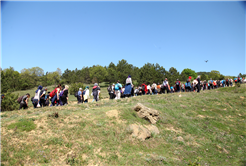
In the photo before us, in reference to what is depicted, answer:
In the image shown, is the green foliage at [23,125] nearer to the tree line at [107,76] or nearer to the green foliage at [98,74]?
the tree line at [107,76]

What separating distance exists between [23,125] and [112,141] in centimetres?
371

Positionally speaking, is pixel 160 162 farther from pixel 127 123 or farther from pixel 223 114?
pixel 223 114

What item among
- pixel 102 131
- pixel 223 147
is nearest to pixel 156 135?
pixel 102 131

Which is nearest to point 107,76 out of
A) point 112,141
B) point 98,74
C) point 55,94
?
point 98,74

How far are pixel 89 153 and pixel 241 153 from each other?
7.91 meters

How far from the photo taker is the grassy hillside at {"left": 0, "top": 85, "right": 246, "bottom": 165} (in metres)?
5.94

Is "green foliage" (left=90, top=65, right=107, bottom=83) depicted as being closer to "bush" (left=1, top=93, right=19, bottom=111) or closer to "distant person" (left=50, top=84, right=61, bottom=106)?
"bush" (left=1, top=93, right=19, bottom=111)

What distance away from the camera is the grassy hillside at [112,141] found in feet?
19.5

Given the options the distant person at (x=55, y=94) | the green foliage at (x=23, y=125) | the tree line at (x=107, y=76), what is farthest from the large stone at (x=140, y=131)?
the tree line at (x=107, y=76)

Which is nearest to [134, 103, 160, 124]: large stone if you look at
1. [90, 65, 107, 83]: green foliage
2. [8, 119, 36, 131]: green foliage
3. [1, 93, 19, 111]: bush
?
[8, 119, 36, 131]: green foliage

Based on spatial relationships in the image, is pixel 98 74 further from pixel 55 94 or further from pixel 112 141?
pixel 112 141

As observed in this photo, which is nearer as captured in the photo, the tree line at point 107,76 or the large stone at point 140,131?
the large stone at point 140,131

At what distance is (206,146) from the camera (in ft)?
29.7

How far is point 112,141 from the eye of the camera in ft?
23.8
